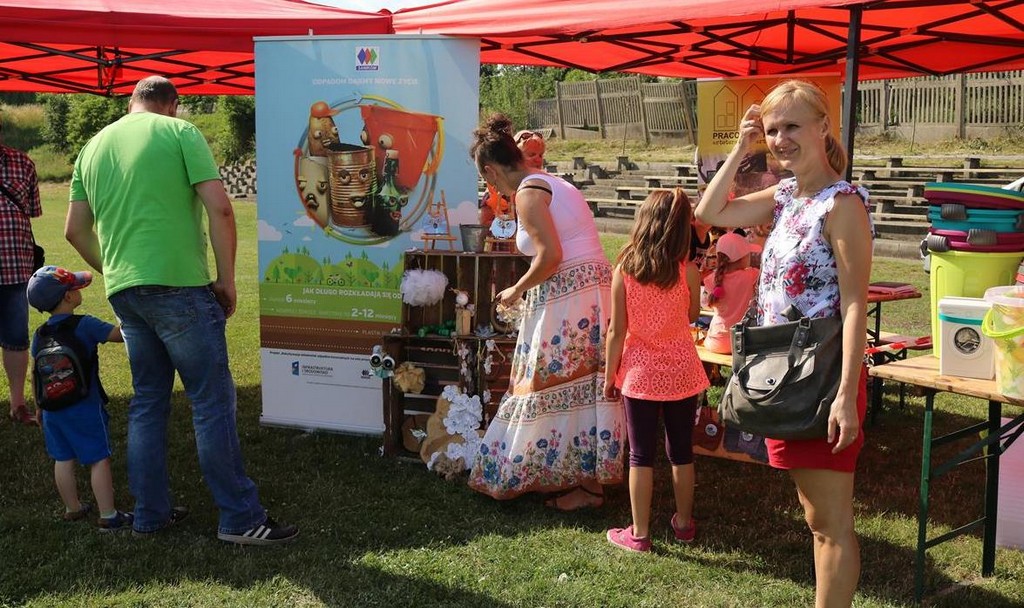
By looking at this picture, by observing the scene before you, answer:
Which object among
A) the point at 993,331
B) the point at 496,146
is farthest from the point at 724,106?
the point at 993,331

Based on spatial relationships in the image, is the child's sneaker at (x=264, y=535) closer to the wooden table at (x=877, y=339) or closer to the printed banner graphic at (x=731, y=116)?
the wooden table at (x=877, y=339)

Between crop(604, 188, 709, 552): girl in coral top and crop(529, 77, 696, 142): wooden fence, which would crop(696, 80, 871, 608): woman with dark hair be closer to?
crop(604, 188, 709, 552): girl in coral top

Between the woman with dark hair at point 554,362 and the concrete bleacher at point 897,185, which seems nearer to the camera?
the woman with dark hair at point 554,362

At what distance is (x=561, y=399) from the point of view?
4168 millimetres

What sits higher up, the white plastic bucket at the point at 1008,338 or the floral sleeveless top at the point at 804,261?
the floral sleeveless top at the point at 804,261

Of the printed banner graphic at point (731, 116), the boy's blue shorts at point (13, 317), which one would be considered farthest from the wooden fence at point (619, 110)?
the boy's blue shorts at point (13, 317)

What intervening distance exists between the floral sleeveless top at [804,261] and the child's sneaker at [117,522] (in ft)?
9.10

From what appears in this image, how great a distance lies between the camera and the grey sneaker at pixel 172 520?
3.85m

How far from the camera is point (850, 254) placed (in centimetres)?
243

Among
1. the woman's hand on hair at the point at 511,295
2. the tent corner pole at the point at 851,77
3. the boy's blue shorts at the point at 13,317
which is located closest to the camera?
the woman's hand on hair at the point at 511,295

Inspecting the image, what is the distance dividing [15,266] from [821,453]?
4746 millimetres

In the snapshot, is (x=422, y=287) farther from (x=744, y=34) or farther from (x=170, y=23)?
(x=744, y=34)

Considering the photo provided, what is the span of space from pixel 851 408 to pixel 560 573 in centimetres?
154

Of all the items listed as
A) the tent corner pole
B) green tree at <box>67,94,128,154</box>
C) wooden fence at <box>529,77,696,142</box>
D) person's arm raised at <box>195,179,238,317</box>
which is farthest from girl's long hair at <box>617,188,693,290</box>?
green tree at <box>67,94,128,154</box>
